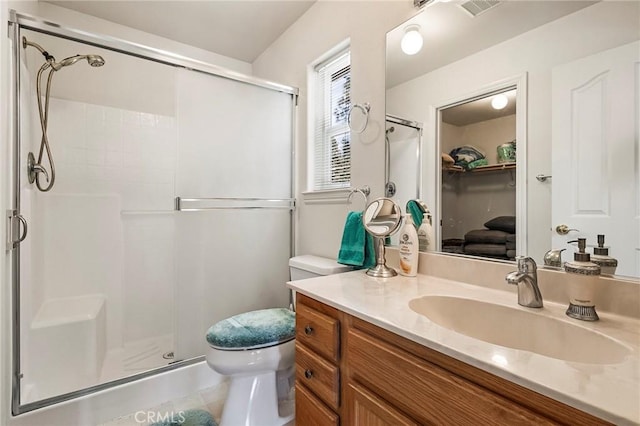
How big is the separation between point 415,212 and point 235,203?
1.17 m

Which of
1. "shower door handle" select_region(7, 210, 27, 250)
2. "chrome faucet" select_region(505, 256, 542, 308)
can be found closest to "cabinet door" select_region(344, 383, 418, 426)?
"chrome faucet" select_region(505, 256, 542, 308)

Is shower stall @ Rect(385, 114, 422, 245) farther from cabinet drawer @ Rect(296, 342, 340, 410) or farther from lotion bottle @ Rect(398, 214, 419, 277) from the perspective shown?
cabinet drawer @ Rect(296, 342, 340, 410)

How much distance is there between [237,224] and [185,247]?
35 centimetres

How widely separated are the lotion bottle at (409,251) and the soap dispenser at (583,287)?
1.69 feet

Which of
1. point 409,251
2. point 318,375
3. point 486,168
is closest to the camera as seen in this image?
point 318,375

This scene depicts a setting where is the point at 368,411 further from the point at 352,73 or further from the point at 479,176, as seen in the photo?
the point at 352,73

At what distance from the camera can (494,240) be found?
3.42ft

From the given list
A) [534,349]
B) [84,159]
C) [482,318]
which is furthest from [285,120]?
[534,349]

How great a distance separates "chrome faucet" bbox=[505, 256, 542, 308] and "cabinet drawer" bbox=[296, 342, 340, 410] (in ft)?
1.95

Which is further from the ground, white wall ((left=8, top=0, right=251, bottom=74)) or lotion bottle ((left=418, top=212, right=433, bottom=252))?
white wall ((left=8, top=0, right=251, bottom=74))

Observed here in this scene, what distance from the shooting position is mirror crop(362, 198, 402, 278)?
124 centimetres

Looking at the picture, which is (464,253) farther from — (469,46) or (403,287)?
(469,46)

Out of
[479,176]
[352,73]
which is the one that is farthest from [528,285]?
[352,73]

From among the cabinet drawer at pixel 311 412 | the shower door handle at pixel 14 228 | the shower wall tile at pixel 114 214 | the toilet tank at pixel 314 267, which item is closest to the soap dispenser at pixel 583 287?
the cabinet drawer at pixel 311 412
